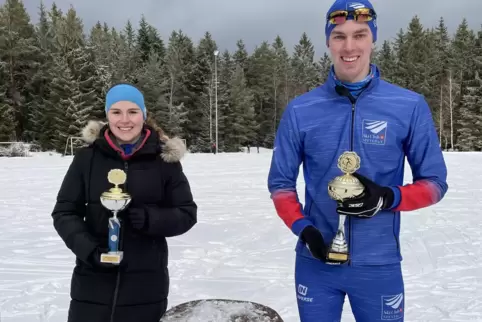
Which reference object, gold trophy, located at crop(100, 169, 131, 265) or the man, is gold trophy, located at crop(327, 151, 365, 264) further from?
gold trophy, located at crop(100, 169, 131, 265)

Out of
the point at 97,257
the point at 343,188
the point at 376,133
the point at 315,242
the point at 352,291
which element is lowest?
the point at 352,291

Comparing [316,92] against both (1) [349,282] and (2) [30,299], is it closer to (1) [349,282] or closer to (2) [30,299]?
(1) [349,282]

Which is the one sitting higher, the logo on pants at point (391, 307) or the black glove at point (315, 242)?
the black glove at point (315, 242)

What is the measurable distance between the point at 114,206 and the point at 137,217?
7.6 inches

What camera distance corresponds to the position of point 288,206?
7.25 feet

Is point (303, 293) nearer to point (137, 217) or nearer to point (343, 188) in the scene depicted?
point (343, 188)

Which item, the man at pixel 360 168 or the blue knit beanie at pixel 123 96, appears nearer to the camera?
the man at pixel 360 168

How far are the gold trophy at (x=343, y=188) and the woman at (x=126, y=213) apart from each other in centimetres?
91

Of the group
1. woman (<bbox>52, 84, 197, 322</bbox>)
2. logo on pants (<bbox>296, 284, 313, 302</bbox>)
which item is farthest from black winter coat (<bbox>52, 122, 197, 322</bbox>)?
logo on pants (<bbox>296, 284, 313, 302</bbox>)

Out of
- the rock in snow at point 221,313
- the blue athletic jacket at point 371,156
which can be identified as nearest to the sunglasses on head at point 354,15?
the blue athletic jacket at point 371,156

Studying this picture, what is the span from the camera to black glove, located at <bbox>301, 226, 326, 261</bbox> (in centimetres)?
204

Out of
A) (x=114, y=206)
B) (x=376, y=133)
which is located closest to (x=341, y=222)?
(x=376, y=133)

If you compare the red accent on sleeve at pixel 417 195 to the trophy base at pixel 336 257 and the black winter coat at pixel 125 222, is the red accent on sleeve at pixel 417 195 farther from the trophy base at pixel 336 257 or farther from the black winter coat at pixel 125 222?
the black winter coat at pixel 125 222

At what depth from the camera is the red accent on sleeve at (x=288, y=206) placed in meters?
2.19
